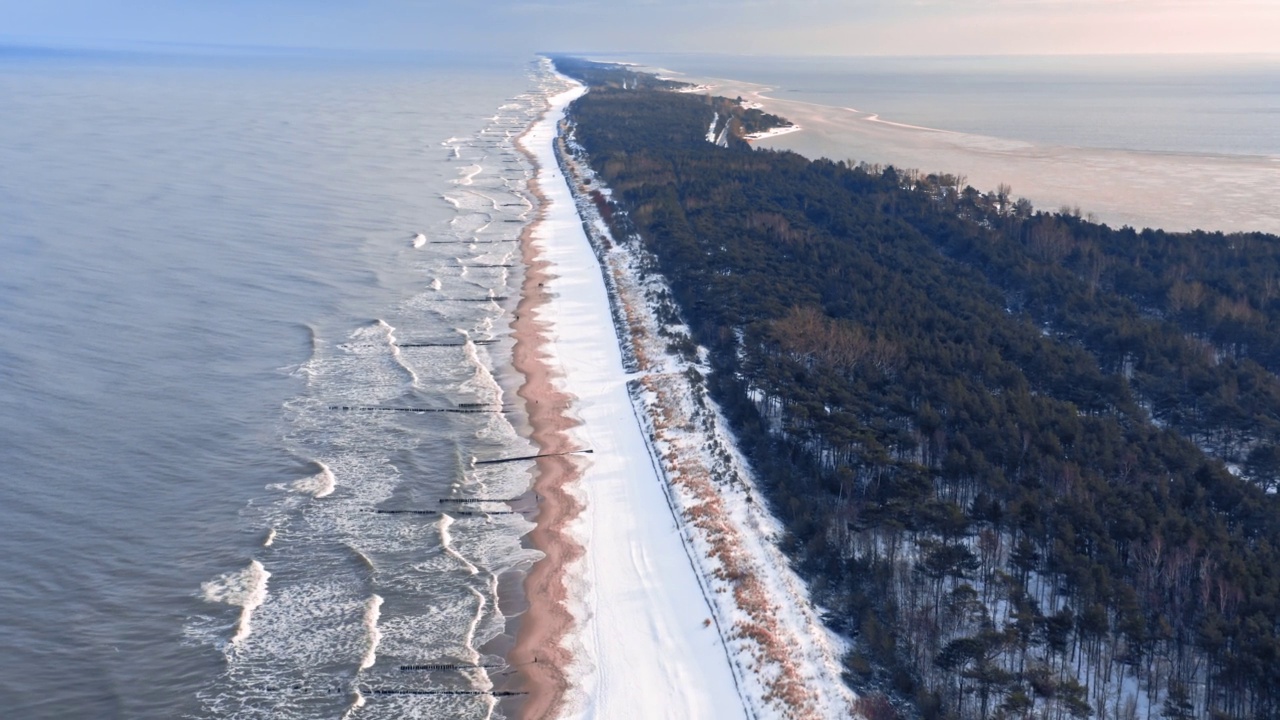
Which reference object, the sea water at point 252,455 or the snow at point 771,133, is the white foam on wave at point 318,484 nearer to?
the sea water at point 252,455

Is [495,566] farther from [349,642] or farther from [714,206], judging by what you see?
[714,206]

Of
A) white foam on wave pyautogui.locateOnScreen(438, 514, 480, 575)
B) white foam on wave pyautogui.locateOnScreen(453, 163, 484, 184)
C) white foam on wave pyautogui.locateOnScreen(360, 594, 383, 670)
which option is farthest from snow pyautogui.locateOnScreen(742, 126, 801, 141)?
white foam on wave pyautogui.locateOnScreen(360, 594, 383, 670)

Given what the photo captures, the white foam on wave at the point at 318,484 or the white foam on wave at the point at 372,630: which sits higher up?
the white foam on wave at the point at 318,484

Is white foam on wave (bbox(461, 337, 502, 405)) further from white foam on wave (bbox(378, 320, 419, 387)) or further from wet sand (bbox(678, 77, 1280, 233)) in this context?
wet sand (bbox(678, 77, 1280, 233))

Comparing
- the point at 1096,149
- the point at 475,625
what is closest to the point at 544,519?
the point at 475,625

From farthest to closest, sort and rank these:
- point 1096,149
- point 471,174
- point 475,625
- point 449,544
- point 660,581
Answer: point 1096,149 → point 471,174 → point 449,544 → point 660,581 → point 475,625

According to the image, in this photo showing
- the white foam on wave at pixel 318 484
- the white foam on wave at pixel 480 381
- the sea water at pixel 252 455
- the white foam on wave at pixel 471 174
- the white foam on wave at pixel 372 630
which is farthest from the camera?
the white foam on wave at pixel 471 174

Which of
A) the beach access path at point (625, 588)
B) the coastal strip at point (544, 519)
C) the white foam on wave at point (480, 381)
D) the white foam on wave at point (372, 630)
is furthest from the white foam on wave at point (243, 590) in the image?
the white foam on wave at point (480, 381)

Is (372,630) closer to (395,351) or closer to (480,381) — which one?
(480,381)
